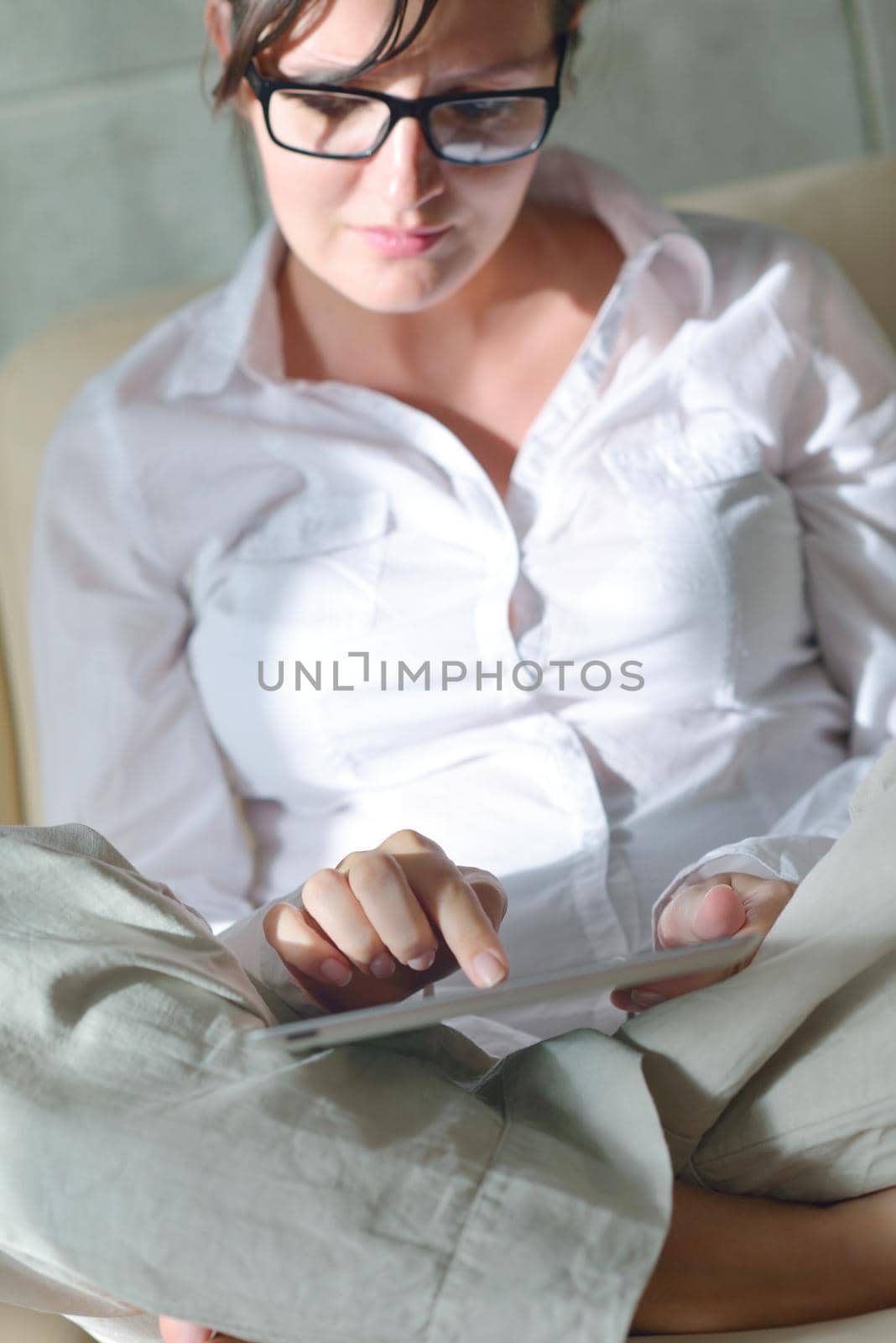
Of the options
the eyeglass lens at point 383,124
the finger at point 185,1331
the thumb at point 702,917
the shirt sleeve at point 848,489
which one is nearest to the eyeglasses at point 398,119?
the eyeglass lens at point 383,124

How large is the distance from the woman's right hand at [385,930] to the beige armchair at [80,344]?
1.93ft

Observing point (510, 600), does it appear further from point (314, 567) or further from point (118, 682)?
point (118, 682)

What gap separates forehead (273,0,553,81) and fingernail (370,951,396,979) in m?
0.55

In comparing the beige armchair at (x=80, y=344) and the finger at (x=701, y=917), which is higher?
the beige armchair at (x=80, y=344)

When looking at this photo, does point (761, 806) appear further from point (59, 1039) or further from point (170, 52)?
point (170, 52)

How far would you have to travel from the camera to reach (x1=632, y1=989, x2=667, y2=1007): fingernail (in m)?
0.66

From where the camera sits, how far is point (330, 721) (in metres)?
0.96

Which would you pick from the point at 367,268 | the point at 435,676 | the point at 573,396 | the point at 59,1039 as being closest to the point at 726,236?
the point at 573,396

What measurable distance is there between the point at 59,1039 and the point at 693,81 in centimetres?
124

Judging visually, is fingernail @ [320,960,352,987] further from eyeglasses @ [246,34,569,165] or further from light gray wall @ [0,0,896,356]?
light gray wall @ [0,0,896,356]

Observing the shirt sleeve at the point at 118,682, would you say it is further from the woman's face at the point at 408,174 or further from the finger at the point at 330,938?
the finger at the point at 330,938

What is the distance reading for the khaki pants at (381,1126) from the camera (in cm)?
52

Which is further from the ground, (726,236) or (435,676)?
(726,236)

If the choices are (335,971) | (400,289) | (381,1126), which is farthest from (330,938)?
(400,289)
